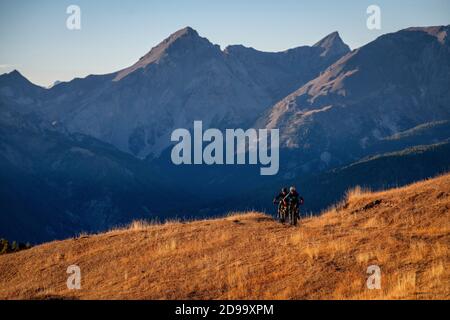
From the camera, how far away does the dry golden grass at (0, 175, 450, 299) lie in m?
24.0

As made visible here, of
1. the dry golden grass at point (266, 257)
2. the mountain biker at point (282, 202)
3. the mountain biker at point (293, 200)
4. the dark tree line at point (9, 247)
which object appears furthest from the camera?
the dark tree line at point (9, 247)

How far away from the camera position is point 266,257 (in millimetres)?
27594

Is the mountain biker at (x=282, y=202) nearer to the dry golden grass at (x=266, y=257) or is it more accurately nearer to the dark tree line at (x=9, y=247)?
the dry golden grass at (x=266, y=257)

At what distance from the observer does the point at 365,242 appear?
90.8 feet

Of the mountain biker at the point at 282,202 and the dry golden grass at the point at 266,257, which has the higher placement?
the mountain biker at the point at 282,202

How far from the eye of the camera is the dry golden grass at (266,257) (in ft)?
78.8

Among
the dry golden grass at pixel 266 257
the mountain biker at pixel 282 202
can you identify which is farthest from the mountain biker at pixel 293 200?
the dry golden grass at pixel 266 257

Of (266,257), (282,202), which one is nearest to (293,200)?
(282,202)

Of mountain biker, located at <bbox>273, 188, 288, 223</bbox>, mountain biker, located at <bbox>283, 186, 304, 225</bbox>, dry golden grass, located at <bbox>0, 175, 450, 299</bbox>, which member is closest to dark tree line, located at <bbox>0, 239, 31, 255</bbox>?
dry golden grass, located at <bbox>0, 175, 450, 299</bbox>

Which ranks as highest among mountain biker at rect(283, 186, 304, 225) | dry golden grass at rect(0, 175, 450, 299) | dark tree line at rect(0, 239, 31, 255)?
mountain biker at rect(283, 186, 304, 225)

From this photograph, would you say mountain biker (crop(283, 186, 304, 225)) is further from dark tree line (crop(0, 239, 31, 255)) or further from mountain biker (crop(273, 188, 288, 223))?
dark tree line (crop(0, 239, 31, 255))

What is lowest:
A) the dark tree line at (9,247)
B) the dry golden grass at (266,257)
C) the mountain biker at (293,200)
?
the dry golden grass at (266,257)
